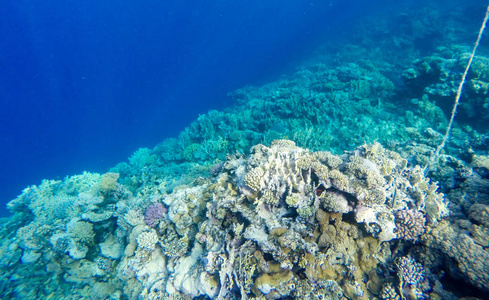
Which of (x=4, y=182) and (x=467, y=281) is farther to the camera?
(x=4, y=182)

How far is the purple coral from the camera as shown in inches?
217

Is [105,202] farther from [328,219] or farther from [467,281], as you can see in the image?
[467,281]

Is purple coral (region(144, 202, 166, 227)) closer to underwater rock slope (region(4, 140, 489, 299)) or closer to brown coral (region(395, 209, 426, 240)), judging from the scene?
underwater rock slope (region(4, 140, 489, 299))

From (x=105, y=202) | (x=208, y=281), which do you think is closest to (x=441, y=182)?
(x=208, y=281)

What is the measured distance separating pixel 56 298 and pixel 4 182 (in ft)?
237

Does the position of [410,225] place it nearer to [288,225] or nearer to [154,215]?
[288,225]

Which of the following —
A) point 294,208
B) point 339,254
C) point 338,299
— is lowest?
point 338,299

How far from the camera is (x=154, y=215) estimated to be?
5.53m

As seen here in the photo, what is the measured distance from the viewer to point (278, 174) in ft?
14.1

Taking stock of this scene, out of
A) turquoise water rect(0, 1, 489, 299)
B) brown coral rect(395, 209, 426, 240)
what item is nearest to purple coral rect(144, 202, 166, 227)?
turquoise water rect(0, 1, 489, 299)

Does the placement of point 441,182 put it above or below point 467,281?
below

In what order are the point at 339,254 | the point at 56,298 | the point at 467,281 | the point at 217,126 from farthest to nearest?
1. the point at 217,126
2. the point at 56,298
3. the point at 339,254
4. the point at 467,281

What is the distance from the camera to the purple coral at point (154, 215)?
5.52 metres

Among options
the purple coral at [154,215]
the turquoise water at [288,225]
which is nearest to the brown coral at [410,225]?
the turquoise water at [288,225]
